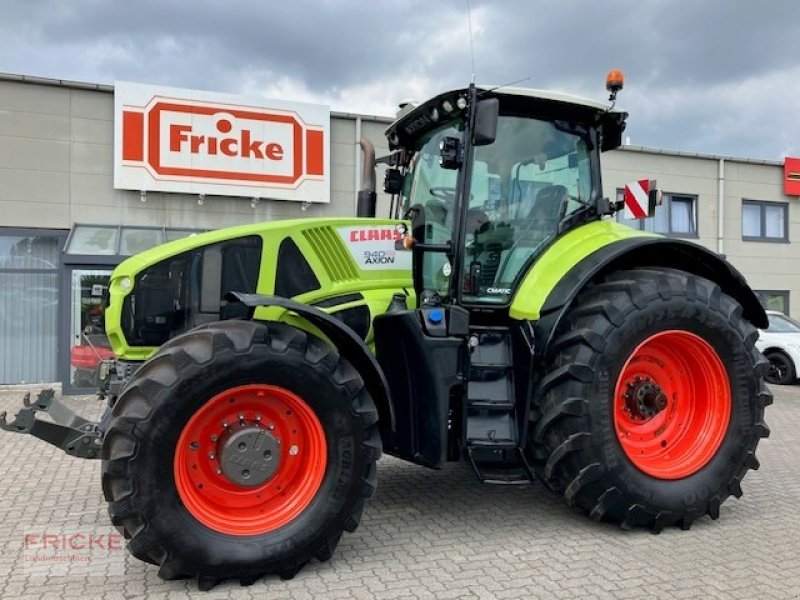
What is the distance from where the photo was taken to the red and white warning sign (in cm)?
515

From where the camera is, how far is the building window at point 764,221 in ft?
57.8

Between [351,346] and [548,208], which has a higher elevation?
[548,208]

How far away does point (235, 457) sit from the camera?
3.55 m

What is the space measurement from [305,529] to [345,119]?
412 inches

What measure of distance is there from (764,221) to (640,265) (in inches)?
598

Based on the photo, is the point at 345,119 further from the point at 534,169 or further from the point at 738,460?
the point at 738,460

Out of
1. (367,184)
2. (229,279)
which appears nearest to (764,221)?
(367,184)

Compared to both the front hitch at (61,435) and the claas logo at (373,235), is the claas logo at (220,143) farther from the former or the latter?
the front hitch at (61,435)

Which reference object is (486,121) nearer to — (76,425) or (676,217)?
(76,425)

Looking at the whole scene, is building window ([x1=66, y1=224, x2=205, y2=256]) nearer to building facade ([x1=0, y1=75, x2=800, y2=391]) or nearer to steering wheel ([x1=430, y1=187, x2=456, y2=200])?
building facade ([x1=0, y1=75, x2=800, y2=391])

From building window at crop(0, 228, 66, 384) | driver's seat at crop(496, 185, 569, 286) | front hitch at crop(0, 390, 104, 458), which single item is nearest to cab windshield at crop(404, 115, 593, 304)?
driver's seat at crop(496, 185, 569, 286)

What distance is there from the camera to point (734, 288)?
196 inches

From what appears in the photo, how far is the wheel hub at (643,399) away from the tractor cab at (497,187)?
3.30ft

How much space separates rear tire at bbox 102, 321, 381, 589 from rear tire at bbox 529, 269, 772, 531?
1203 millimetres
